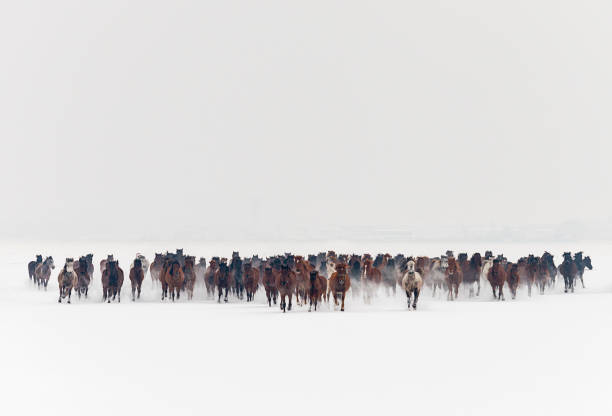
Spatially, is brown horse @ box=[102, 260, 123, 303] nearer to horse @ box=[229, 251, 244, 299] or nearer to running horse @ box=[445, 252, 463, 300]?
horse @ box=[229, 251, 244, 299]

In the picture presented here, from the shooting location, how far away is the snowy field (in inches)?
439

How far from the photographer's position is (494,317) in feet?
73.9

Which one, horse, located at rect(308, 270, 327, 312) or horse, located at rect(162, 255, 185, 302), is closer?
horse, located at rect(308, 270, 327, 312)

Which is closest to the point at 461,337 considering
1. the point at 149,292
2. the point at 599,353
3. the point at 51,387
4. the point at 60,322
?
the point at 599,353

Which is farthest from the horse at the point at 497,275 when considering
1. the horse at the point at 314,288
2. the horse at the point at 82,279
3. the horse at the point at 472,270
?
the horse at the point at 82,279

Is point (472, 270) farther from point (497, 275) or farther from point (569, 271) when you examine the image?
point (569, 271)

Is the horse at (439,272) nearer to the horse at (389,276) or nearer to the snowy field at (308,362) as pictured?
the horse at (389,276)

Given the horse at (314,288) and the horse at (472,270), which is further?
the horse at (472,270)

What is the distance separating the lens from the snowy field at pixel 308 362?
11.1 metres

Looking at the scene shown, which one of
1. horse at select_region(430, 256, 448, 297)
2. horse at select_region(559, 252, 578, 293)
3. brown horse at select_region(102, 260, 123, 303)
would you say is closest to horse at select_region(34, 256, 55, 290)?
brown horse at select_region(102, 260, 123, 303)

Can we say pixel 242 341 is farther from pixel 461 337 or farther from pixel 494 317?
pixel 494 317

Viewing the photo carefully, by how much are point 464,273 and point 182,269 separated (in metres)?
13.9

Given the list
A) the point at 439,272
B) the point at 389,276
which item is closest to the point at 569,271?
the point at 439,272

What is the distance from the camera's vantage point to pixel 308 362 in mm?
14273
